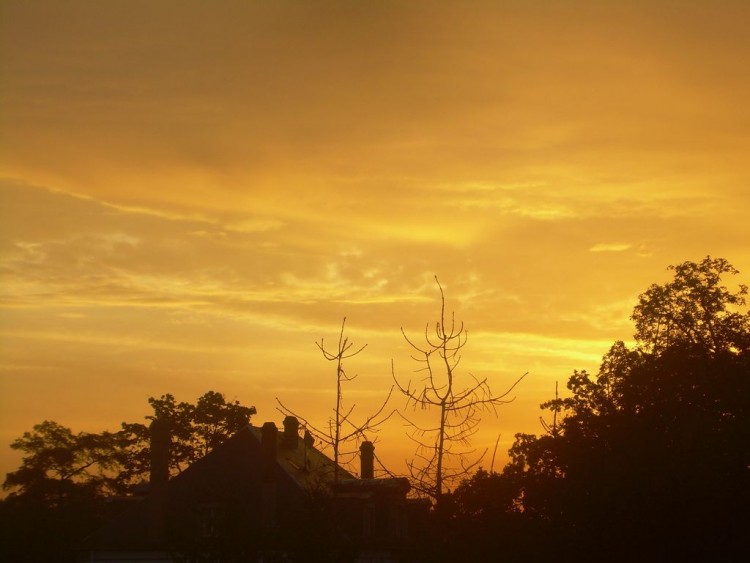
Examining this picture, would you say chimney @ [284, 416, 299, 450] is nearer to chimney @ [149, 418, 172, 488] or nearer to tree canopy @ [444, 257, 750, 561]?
chimney @ [149, 418, 172, 488]

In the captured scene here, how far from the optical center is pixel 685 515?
100 feet

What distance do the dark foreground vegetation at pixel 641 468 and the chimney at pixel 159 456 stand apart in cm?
2316

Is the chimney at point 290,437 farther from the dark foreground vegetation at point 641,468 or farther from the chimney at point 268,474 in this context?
the dark foreground vegetation at point 641,468

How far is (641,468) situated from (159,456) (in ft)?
105

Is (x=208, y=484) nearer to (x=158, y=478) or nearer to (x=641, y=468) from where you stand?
(x=158, y=478)

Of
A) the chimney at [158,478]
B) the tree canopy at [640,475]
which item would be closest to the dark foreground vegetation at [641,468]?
the tree canopy at [640,475]

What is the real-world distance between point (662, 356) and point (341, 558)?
28520 mm

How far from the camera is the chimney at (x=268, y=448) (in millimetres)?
49844

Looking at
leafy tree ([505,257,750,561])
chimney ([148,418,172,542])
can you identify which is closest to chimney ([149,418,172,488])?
chimney ([148,418,172,542])

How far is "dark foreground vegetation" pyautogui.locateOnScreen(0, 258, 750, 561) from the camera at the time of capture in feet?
89.6

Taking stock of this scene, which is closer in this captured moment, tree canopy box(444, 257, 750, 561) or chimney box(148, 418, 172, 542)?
tree canopy box(444, 257, 750, 561)

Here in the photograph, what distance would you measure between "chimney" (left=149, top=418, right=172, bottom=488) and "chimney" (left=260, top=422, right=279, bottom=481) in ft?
20.4

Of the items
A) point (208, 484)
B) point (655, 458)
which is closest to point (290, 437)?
point (208, 484)

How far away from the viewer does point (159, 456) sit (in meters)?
53.8
